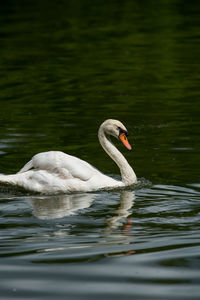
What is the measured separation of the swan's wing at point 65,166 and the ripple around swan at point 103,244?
1.17 feet

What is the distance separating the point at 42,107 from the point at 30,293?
460 inches

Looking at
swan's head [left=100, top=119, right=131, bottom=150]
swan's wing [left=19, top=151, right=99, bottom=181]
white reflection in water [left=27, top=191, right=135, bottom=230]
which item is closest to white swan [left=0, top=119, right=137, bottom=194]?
swan's wing [left=19, top=151, right=99, bottom=181]

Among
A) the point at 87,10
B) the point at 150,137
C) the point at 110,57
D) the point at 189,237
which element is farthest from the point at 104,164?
the point at 87,10

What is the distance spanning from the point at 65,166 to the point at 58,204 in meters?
0.81

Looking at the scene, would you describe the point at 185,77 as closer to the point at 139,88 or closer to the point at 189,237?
the point at 139,88

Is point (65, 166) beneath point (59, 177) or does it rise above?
above

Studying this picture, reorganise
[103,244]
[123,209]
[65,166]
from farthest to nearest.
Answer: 1. [65,166]
2. [123,209]
3. [103,244]

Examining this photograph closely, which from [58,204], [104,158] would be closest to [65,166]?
[58,204]

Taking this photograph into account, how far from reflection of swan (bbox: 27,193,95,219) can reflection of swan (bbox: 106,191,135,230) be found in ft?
1.45

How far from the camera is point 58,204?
1005 cm

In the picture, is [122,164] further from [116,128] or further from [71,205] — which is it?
[71,205]

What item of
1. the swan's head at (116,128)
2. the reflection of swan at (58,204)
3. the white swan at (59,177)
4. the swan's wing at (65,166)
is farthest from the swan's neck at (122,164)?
the reflection of swan at (58,204)

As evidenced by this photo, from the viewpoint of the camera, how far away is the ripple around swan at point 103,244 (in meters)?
6.73

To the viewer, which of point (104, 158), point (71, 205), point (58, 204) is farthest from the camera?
point (104, 158)
